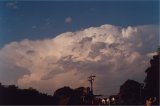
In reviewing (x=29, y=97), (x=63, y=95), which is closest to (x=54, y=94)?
(x=63, y=95)

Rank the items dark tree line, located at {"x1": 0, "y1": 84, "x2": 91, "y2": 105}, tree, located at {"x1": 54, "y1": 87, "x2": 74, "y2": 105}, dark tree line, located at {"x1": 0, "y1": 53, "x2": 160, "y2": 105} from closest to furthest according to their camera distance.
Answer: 1. dark tree line, located at {"x1": 0, "y1": 84, "x2": 91, "y2": 105}
2. dark tree line, located at {"x1": 0, "y1": 53, "x2": 160, "y2": 105}
3. tree, located at {"x1": 54, "y1": 87, "x2": 74, "y2": 105}

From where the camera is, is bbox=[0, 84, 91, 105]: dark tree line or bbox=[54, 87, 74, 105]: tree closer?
bbox=[0, 84, 91, 105]: dark tree line

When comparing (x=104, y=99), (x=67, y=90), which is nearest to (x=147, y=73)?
(x=67, y=90)

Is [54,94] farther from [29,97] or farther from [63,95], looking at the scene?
[29,97]

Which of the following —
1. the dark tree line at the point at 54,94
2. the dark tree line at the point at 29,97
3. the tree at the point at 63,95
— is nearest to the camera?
the dark tree line at the point at 29,97

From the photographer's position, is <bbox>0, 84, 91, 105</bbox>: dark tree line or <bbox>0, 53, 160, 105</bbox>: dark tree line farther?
<bbox>0, 53, 160, 105</bbox>: dark tree line

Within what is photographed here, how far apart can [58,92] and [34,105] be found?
11.0 feet

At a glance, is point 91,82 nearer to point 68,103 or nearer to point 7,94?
point 68,103

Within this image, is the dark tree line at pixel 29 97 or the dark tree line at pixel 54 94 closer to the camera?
the dark tree line at pixel 29 97

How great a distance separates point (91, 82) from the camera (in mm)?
42781

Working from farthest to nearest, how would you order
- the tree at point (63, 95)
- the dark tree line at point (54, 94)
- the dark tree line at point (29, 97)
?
the tree at point (63, 95)
the dark tree line at point (54, 94)
the dark tree line at point (29, 97)

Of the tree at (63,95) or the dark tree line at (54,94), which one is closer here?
the dark tree line at (54,94)

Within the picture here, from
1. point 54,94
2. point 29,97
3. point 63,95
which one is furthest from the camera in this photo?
point 63,95

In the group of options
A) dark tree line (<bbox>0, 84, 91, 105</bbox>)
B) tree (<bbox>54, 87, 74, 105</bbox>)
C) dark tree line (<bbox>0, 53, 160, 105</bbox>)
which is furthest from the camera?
tree (<bbox>54, 87, 74, 105</bbox>)
